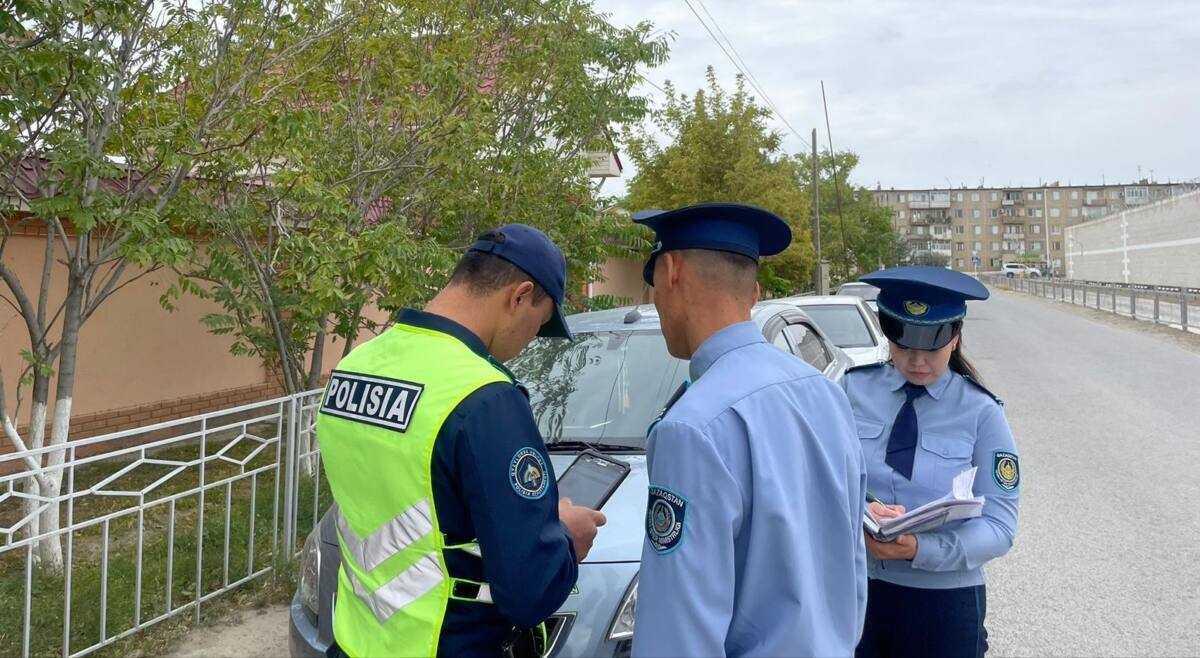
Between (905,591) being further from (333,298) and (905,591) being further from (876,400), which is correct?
(333,298)

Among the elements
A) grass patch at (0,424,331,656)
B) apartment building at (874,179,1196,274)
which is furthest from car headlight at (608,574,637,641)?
apartment building at (874,179,1196,274)

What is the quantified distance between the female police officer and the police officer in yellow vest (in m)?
1.09

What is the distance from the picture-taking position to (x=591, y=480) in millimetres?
2781

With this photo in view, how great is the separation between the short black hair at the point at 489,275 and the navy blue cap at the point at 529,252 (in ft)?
0.05

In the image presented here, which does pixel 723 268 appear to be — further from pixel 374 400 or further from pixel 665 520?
pixel 374 400

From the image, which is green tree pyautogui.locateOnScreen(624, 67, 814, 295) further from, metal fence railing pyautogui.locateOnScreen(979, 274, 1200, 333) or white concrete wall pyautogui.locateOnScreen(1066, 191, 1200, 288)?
white concrete wall pyautogui.locateOnScreen(1066, 191, 1200, 288)

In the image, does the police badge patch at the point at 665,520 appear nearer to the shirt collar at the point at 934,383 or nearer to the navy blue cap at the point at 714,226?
the navy blue cap at the point at 714,226

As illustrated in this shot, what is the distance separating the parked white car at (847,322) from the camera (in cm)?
944

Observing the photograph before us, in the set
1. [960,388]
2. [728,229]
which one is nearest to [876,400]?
[960,388]

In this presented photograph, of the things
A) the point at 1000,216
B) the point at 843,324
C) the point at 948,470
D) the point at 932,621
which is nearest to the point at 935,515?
the point at 948,470

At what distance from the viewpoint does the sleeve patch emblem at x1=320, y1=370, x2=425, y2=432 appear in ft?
6.09

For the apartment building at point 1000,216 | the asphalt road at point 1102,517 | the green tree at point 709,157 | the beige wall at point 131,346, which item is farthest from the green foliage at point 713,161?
the apartment building at point 1000,216

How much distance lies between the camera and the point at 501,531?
179 cm

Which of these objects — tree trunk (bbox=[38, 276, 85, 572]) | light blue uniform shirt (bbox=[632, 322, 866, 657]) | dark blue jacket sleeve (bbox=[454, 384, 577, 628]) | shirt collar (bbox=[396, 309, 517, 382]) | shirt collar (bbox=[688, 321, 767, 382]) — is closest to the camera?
light blue uniform shirt (bbox=[632, 322, 866, 657])
